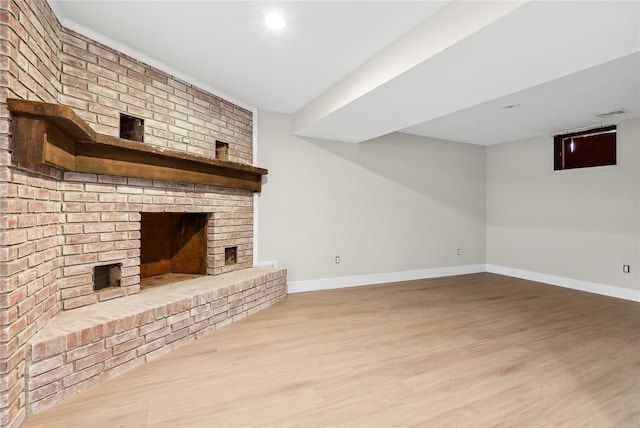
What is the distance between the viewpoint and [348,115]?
339cm

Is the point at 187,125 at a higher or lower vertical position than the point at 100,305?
higher

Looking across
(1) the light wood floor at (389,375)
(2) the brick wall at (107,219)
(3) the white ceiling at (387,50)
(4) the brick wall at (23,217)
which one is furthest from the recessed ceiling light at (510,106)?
(4) the brick wall at (23,217)

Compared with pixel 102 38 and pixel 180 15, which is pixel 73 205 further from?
pixel 180 15

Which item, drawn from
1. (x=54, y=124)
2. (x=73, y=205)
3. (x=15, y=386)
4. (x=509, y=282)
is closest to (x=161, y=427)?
(x=15, y=386)

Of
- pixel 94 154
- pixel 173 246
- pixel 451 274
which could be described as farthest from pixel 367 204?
pixel 94 154

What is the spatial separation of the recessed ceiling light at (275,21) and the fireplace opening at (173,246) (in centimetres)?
211

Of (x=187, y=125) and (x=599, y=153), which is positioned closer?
(x=187, y=125)

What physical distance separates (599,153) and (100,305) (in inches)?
242

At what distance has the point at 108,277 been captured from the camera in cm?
264

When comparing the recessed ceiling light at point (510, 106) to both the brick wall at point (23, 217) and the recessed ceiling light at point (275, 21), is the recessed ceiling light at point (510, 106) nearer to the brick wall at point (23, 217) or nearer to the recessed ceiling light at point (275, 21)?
the recessed ceiling light at point (275, 21)

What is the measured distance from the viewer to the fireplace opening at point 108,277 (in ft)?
8.52

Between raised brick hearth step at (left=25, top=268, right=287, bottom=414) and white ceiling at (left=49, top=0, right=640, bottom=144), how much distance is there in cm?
206

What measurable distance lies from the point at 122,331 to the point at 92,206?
3.22 feet

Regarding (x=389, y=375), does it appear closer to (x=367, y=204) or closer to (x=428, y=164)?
(x=367, y=204)
